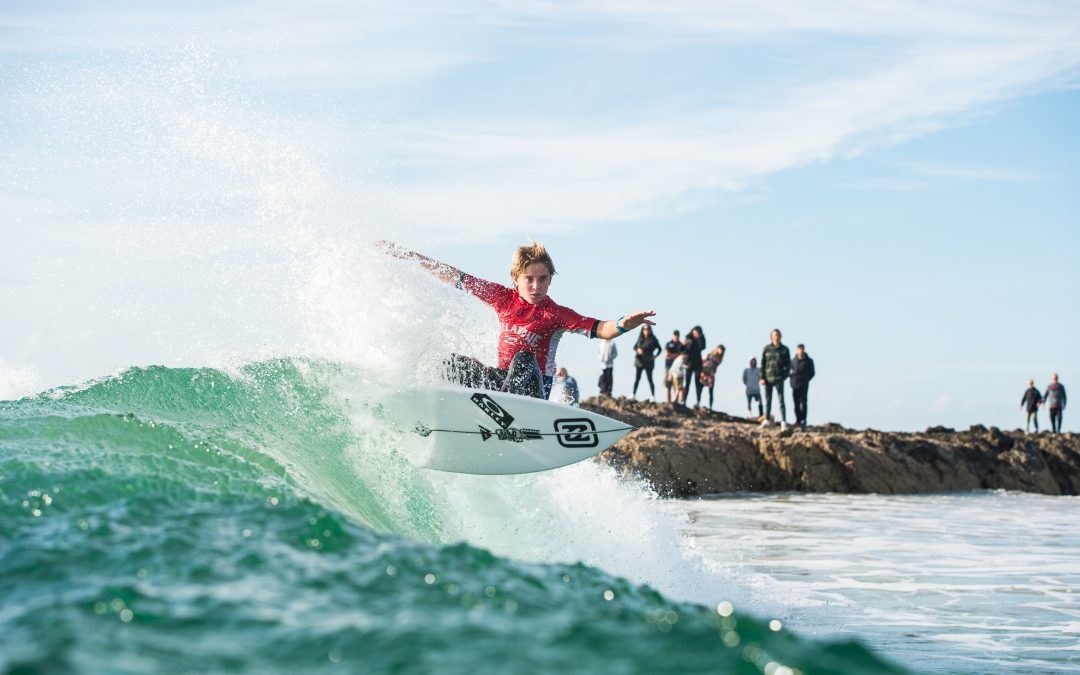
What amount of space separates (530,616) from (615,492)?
7098mm

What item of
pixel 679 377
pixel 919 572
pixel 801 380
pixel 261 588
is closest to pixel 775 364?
pixel 801 380

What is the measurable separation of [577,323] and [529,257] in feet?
2.15

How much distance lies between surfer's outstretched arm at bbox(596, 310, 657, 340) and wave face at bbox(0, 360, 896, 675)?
2.36 meters

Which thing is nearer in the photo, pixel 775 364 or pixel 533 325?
pixel 533 325

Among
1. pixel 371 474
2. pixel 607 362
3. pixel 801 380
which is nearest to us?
pixel 371 474

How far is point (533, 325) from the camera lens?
26.0ft

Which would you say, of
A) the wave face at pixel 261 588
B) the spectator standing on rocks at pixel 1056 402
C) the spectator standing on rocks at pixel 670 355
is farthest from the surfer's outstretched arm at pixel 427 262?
the spectator standing on rocks at pixel 1056 402

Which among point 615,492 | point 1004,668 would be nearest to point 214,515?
point 1004,668

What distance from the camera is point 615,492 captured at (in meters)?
10.1

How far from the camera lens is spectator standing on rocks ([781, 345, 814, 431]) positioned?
21.1 m

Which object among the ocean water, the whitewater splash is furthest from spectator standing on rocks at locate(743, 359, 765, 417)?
the whitewater splash

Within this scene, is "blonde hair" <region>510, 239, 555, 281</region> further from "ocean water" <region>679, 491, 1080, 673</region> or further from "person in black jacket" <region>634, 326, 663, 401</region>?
"person in black jacket" <region>634, 326, 663, 401</region>

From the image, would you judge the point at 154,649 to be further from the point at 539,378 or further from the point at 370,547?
the point at 539,378

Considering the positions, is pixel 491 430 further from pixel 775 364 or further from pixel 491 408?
pixel 775 364
